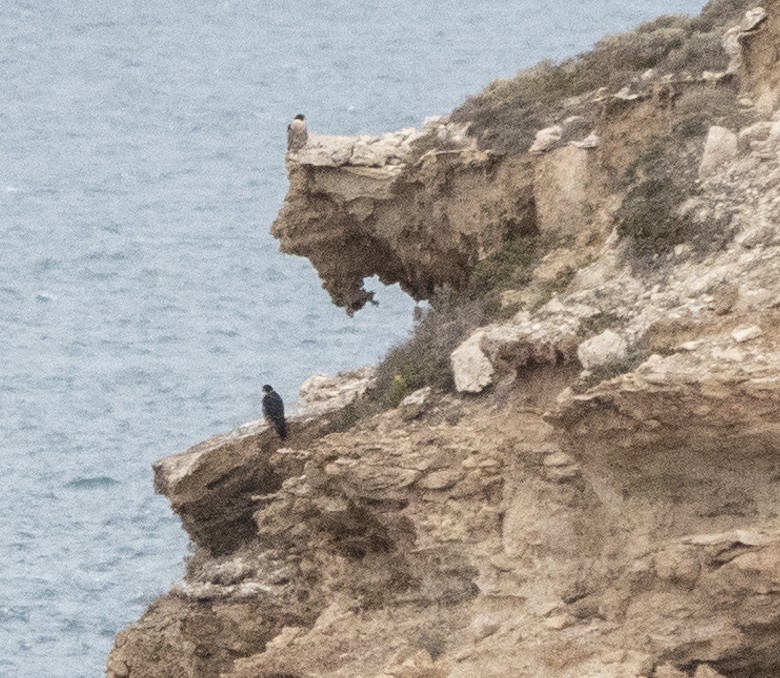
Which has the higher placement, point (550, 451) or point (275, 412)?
point (275, 412)

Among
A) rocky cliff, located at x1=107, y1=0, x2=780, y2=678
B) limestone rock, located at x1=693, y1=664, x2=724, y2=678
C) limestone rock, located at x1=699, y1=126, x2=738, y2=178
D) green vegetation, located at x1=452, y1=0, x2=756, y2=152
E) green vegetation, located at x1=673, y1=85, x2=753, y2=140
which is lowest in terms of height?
limestone rock, located at x1=693, y1=664, x2=724, y2=678

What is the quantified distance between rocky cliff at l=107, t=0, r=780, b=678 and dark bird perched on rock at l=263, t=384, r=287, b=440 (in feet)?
0.65

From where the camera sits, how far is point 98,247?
58500mm

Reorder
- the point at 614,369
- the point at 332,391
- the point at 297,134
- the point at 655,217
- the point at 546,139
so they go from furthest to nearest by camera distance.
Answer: the point at 332,391
the point at 297,134
the point at 546,139
the point at 655,217
the point at 614,369

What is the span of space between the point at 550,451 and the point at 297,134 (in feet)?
34.0

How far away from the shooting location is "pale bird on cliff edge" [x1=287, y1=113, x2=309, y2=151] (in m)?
27.2

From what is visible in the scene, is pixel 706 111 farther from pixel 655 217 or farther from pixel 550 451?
pixel 550 451

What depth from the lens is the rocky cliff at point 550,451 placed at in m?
16.0

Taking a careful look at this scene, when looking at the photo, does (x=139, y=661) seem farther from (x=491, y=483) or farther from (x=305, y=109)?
(x=305, y=109)

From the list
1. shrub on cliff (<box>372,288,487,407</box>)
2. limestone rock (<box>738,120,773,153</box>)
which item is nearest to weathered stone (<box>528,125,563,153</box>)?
shrub on cliff (<box>372,288,487,407</box>)

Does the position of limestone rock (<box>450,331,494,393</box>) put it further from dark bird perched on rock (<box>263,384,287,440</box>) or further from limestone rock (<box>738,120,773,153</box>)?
dark bird perched on rock (<box>263,384,287,440</box>)

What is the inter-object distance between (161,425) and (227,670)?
26.8 meters

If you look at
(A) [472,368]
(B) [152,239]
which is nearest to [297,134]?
(A) [472,368]

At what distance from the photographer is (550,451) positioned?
18.2 metres
